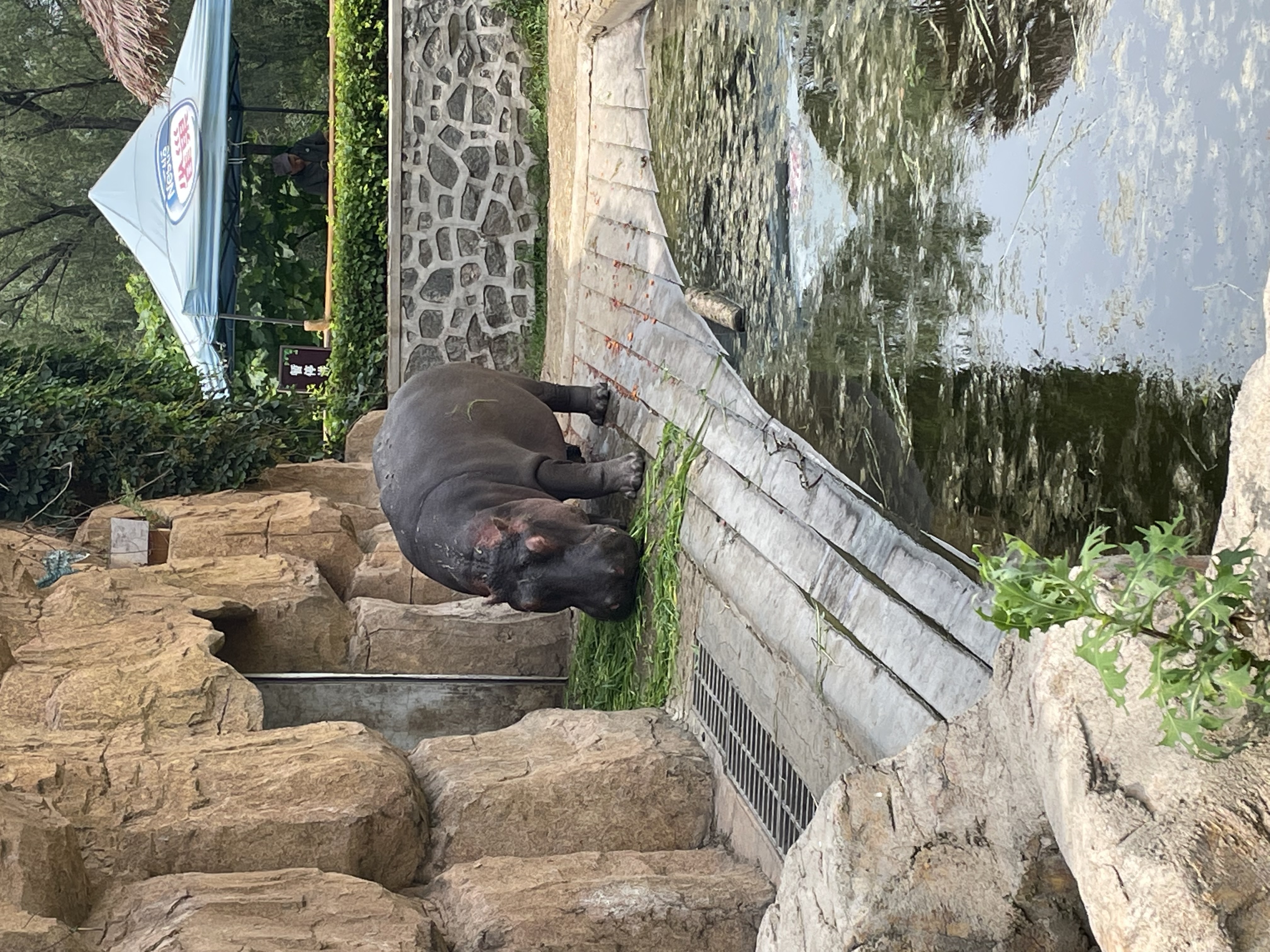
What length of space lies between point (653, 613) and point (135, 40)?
23.7ft

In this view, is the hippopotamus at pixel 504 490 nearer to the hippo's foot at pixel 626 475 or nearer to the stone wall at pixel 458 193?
the hippo's foot at pixel 626 475

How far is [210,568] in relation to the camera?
22.2 feet

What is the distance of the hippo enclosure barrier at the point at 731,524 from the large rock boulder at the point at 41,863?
6.59 feet

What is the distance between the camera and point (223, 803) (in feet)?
12.7

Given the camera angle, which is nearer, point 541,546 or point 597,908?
point 597,908

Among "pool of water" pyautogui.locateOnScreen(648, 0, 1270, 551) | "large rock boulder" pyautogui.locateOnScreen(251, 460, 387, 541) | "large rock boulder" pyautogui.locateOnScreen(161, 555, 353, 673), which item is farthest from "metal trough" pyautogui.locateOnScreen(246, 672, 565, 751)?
"large rock boulder" pyautogui.locateOnScreen(251, 460, 387, 541)

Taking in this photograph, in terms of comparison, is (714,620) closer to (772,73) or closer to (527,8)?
(772,73)

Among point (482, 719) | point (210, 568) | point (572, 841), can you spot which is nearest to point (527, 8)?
point (210, 568)

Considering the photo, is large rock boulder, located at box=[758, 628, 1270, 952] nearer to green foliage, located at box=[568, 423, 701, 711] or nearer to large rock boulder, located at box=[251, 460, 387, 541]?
green foliage, located at box=[568, 423, 701, 711]

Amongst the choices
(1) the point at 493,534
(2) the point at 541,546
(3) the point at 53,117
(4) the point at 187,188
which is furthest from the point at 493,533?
(3) the point at 53,117

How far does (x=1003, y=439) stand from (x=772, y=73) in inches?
83.4

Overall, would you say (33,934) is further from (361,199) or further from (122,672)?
(361,199)

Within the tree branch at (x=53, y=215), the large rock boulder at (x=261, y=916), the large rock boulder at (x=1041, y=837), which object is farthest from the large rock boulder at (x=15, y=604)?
the tree branch at (x=53, y=215)

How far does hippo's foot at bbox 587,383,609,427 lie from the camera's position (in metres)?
6.19
